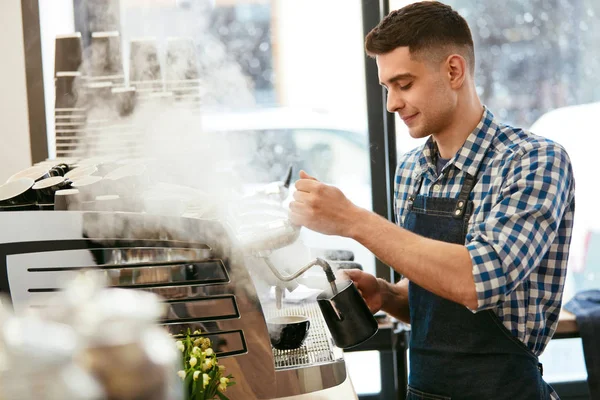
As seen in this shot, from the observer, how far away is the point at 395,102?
64.9 inches

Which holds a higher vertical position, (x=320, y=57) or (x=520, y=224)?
(x=320, y=57)

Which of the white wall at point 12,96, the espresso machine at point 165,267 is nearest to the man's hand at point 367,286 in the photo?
the espresso machine at point 165,267

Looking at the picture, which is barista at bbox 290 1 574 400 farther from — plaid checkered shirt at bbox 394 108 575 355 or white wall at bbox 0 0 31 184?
white wall at bbox 0 0 31 184


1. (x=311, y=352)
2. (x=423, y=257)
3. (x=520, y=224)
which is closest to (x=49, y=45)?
(x=311, y=352)

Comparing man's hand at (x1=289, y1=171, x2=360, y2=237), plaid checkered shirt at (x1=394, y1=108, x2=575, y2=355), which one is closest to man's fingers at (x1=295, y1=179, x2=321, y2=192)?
man's hand at (x1=289, y1=171, x2=360, y2=237)

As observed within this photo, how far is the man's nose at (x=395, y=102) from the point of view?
64.7 inches

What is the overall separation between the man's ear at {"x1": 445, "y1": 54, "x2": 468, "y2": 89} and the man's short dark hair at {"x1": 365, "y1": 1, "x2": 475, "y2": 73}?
21mm

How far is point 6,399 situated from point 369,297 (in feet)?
4.88

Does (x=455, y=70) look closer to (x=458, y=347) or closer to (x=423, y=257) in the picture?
(x=423, y=257)

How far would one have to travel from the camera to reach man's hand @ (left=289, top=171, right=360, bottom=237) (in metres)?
1.40

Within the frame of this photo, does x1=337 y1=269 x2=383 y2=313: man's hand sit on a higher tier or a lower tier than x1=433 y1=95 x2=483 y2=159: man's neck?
lower

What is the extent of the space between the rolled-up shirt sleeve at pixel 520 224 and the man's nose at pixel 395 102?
1.07 ft

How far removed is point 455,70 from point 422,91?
0.10 metres

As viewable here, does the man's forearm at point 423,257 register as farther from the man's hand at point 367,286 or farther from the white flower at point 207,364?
the white flower at point 207,364
